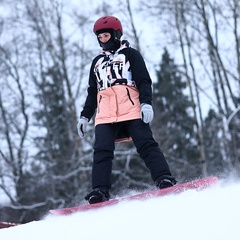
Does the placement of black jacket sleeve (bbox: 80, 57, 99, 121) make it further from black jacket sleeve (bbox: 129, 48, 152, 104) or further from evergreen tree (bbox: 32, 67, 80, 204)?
evergreen tree (bbox: 32, 67, 80, 204)

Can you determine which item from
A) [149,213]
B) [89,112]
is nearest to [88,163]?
[89,112]

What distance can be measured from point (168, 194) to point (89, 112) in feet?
4.48

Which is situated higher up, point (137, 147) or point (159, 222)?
point (137, 147)

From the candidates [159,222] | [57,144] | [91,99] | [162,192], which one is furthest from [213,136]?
[159,222]

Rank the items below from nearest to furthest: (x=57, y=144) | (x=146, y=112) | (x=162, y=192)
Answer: (x=162, y=192)
(x=146, y=112)
(x=57, y=144)

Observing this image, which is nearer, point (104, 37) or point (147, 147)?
point (147, 147)

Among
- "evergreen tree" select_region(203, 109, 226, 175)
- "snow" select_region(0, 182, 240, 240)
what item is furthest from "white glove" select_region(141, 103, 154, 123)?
"evergreen tree" select_region(203, 109, 226, 175)

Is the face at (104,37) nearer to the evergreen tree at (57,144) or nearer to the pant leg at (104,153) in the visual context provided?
the pant leg at (104,153)

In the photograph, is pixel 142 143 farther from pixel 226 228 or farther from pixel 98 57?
pixel 226 228

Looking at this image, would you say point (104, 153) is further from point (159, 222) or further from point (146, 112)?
point (159, 222)

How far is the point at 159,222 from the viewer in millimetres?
2924

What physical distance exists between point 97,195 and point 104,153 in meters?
0.40

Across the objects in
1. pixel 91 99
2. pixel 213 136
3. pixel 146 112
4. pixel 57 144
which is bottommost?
pixel 213 136

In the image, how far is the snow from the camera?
8.83ft
